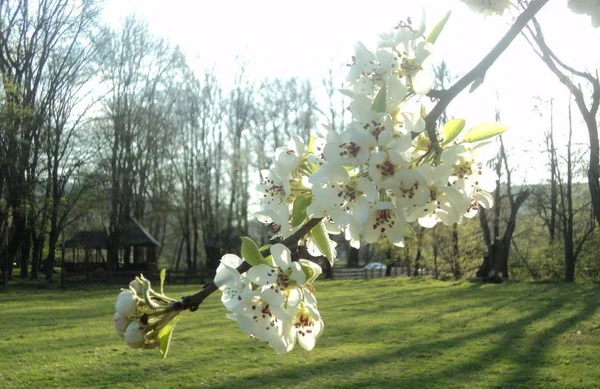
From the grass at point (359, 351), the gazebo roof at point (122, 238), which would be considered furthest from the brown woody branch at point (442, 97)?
the gazebo roof at point (122, 238)

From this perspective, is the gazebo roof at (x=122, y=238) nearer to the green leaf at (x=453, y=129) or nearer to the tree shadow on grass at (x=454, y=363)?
the tree shadow on grass at (x=454, y=363)

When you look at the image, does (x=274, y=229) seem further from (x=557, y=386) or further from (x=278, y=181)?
(x=557, y=386)

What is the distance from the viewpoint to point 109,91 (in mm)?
24188

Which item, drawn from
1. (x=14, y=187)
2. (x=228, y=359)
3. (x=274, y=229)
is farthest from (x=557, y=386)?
(x=14, y=187)

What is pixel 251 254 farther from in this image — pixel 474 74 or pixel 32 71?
pixel 32 71

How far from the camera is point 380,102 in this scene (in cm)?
82

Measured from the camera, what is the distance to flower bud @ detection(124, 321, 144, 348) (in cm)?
76

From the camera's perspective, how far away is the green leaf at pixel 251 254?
819mm

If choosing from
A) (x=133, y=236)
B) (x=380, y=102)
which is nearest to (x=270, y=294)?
(x=380, y=102)

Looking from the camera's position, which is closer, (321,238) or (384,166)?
(384,166)

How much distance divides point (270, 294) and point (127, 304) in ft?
0.58

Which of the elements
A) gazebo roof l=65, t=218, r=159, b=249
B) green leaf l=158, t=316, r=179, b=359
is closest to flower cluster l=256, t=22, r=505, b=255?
green leaf l=158, t=316, r=179, b=359

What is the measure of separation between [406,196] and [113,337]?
994 centimetres

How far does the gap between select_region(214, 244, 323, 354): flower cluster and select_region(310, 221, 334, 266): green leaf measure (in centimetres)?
8
